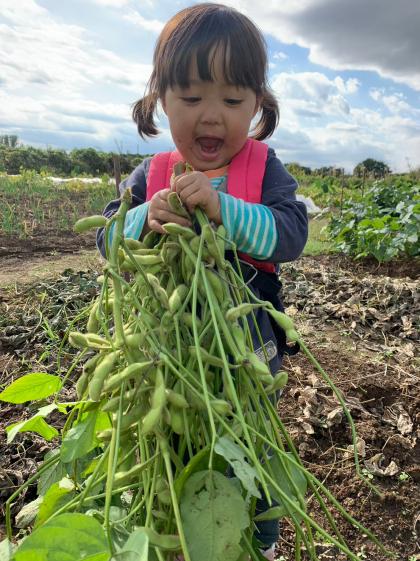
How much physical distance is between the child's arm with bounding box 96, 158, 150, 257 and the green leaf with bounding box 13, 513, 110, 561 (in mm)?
569

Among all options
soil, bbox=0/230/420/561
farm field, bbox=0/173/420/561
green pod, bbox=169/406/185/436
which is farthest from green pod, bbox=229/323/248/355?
soil, bbox=0/230/420/561

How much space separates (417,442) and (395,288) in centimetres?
185

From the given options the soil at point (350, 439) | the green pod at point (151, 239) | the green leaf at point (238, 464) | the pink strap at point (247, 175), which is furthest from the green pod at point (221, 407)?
the soil at point (350, 439)

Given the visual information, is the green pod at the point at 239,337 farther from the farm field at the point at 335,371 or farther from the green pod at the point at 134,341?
the farm field at the point at 335,371

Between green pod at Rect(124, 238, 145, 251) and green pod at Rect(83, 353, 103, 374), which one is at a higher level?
green pod at Rect(124, 238, 145, 251)

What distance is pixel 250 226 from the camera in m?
1.10

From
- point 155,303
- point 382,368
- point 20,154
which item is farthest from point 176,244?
point 20,154

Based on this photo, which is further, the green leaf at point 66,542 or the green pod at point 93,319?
the green pod at point 93,319

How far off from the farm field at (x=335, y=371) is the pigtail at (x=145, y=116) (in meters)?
0.81

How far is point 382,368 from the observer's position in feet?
8.98

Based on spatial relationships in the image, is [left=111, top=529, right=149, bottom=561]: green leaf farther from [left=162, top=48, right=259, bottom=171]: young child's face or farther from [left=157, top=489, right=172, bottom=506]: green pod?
[left=162, top=48, right=259, bottom=171]: young child's face

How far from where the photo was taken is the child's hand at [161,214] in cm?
94

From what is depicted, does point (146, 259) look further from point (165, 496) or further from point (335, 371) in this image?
point (335, 371)

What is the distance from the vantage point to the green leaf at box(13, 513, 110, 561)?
64 centimetres
